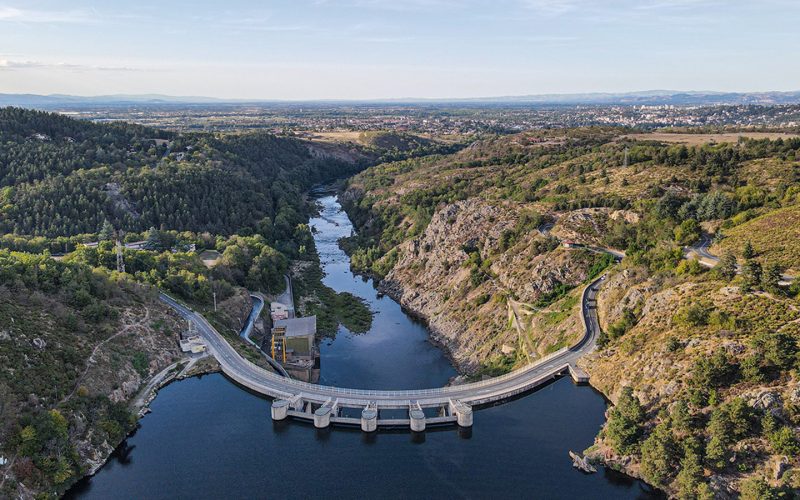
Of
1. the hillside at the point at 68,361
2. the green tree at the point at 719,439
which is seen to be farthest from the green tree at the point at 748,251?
the hillside at the point at 68,361

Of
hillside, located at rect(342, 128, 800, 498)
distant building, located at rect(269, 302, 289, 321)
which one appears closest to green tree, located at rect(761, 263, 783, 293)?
hillside, located at rect(342, 128, 800, 498)

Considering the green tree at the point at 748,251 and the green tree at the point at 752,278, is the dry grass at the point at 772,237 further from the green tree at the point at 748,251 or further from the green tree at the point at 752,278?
the green tree at the point at 752,278

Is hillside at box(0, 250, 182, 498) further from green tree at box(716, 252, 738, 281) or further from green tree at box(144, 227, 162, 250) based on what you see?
green tree at box(716, 252, 738, 281)

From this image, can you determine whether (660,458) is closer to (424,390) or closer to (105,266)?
(424,390)

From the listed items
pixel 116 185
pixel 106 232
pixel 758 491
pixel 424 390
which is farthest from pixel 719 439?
pixel 116 185

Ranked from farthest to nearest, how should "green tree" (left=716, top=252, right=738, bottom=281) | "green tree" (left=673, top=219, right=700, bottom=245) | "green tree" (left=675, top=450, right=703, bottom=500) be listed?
"green tree" (left=673, top=219, right=700, bottom=245) → "green tree" (left=716, top=252, right=738, bottom=281) → "green tree" (left=675, top=450, right=703, bottom=500)

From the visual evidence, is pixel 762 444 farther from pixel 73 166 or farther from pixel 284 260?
pixel 73 166

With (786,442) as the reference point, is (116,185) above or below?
above
